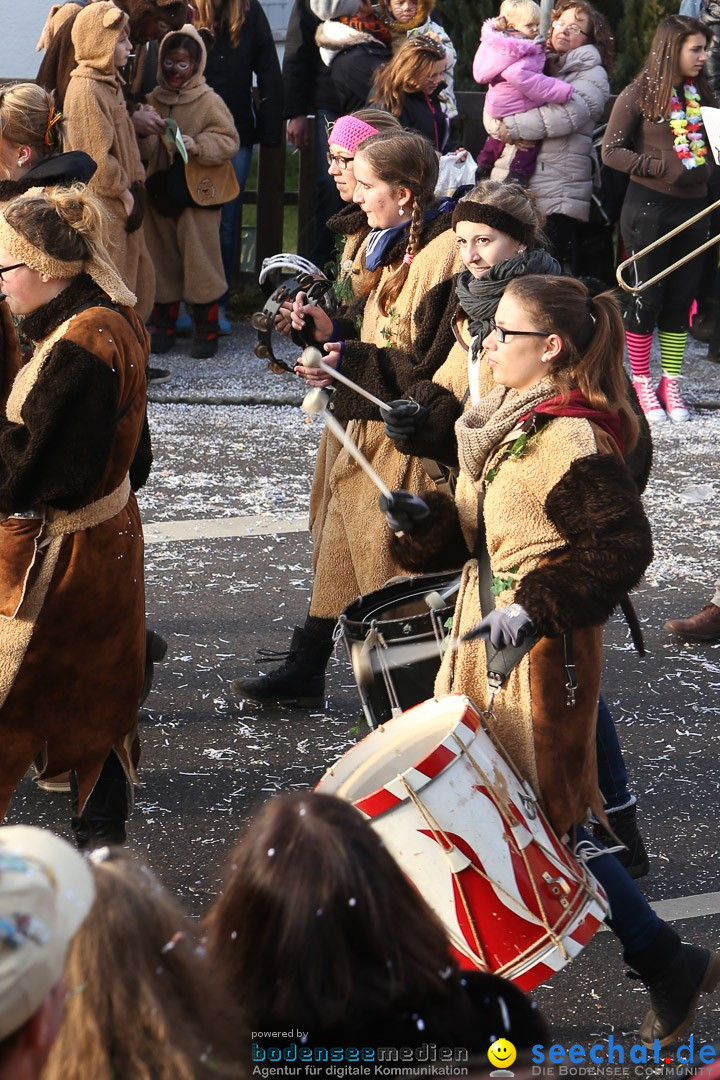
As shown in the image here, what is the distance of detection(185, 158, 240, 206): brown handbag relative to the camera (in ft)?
30.0

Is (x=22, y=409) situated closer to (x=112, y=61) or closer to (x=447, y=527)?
(x=447, y=527)

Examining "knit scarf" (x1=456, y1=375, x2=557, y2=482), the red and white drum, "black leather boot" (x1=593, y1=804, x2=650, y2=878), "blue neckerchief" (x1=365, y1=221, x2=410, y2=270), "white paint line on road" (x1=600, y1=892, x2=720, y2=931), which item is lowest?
"white paint line on road" (x1=600, y1=892, x2=720, y2=931)

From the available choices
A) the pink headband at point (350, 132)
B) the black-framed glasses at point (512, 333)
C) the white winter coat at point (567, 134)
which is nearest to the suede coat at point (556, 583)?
the black-framed glasses at point (512, 333)

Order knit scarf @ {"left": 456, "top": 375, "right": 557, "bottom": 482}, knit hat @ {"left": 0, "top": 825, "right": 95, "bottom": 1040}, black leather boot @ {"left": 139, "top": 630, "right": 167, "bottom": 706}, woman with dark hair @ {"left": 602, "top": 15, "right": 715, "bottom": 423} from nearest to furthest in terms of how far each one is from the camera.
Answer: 1. knit hat @ {"left": 0, "top": 825, "right": 95, "bottom": 1040}
2. knit scarf @ {"left": 456, "top": 375, "right": 557, "bottom": 482}
3. black leather boot @ {"left": 139, "top": 630, "right": 167, "bottom": 706}
4. woman with dark hair @ {"left": 602, "top": 15, "right": 715, "bottom": 423}

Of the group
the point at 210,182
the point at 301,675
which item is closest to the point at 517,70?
the point at 210,182

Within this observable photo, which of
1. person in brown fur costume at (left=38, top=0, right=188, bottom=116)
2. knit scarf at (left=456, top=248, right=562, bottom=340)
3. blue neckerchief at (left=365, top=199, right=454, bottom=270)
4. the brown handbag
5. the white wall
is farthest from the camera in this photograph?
the white wall

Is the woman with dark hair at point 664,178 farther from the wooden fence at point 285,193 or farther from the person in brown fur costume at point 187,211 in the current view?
the person in brown fur costume at point 187,211

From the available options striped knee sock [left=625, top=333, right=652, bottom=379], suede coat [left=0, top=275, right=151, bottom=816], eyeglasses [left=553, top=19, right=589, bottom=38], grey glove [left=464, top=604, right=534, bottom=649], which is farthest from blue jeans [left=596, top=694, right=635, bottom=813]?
eyeglasses [left=553, top=19, right=589, bottom=38]

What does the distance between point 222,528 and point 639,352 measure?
3.47 m

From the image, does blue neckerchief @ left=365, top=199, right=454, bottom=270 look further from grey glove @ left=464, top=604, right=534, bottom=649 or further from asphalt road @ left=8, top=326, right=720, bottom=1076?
grey glove @ left=464, top=604, right=534, bottom=649

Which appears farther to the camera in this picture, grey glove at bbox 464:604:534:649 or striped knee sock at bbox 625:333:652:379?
striped knee sock at bbox 625:333:652:379

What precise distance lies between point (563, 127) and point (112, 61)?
2.94 meters

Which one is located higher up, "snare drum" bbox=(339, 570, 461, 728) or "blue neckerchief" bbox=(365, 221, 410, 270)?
"blue neckerchief" bbox=(365, 221, 410, 270)

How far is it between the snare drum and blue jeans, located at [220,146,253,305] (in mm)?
6720
